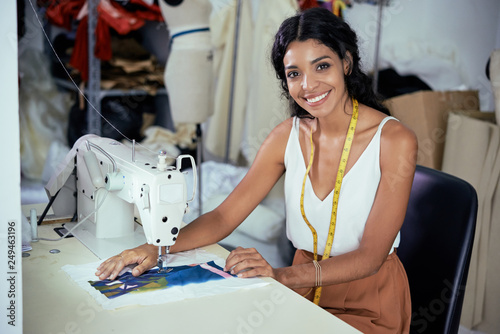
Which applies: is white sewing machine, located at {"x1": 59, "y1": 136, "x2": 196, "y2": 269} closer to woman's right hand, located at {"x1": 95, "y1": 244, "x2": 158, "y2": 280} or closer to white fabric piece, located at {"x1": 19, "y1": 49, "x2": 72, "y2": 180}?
woman's right hand, located at {"x1": 95, "y1": 244, "x2": 158, "y2": 280}

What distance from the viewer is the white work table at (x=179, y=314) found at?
3.64 feet

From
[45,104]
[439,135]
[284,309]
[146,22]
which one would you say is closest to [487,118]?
[439,135]

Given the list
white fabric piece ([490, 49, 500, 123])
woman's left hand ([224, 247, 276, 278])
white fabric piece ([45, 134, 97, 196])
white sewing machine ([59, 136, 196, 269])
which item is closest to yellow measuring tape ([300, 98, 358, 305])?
woman's left hand ([224, 247, 276, 278])

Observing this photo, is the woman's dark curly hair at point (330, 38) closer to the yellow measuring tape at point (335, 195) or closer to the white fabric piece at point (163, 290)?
the yellow measuring tape at point (335, 195)

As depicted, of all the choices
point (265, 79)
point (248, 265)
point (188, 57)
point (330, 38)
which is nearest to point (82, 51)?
point (188, 57)

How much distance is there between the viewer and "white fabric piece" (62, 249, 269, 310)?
3.98 ft

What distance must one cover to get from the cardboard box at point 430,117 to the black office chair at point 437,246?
4.34 ft

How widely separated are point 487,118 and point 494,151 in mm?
266

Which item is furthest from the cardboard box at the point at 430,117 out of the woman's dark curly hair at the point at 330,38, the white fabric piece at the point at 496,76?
the woman's dark curly hair at the point at 330,38

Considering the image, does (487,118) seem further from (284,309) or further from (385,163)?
(284,309)

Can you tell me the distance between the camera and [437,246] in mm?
1559

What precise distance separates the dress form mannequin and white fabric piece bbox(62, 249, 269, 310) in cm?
189

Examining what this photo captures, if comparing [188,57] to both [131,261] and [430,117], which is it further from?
A: [131,261]

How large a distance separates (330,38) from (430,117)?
4.84ft
